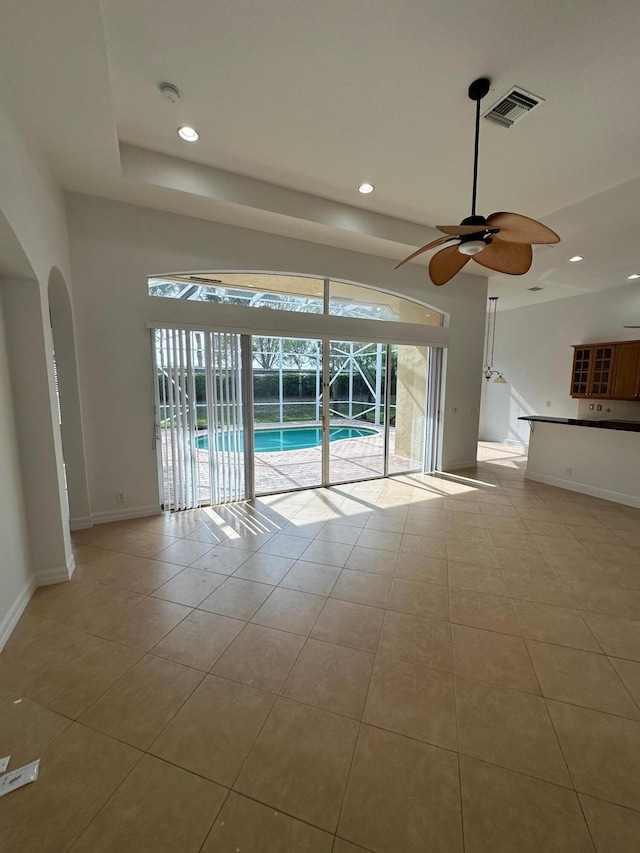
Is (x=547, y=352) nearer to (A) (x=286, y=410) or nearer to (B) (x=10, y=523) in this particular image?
(A) (x=286, y=410)

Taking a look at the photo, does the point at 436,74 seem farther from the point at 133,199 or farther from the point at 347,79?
the point at 133,199

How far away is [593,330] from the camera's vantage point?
6836 mm

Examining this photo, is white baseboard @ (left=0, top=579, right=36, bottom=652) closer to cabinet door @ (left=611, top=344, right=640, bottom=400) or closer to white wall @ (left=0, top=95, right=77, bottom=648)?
white wall @ (left=0, top=95, right=77, bottom=648)

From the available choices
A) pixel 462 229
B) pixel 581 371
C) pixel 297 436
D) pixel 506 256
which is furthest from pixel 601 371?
pixel 297 436

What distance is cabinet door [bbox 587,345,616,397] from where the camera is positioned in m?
6.29

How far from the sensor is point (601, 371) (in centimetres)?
646

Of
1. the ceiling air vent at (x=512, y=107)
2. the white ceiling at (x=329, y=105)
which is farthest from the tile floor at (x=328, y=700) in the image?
the ceiling air vent at (x=512, y=107)

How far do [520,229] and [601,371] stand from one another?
5838mm

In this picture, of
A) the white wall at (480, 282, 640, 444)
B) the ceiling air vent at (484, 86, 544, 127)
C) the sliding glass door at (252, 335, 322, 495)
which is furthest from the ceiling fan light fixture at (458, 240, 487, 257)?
the white wall at (480, 282, 640, 444)

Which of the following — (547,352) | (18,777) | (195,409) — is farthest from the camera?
(547,352)

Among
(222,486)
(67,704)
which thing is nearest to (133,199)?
(222,486)

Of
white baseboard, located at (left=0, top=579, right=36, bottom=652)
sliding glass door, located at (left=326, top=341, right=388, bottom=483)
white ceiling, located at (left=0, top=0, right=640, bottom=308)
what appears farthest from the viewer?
sliding glass door, located at (left=326, top=341, right=388, bottom=483)

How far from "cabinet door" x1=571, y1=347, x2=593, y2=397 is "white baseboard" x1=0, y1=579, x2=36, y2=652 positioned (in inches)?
337

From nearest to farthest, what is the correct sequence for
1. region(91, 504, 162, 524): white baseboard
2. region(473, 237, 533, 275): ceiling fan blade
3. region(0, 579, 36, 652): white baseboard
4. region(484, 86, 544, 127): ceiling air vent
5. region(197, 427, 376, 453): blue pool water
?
region(0, 579, 36, 652): white baseboard
region(484, 86, 544, 127): ceiling air vent
region(473, 237, 533, 275): ceiling fan blade
region(91, 504, 162, 524): white baseboard
region(197, 427, 376, 453): blue pool water
